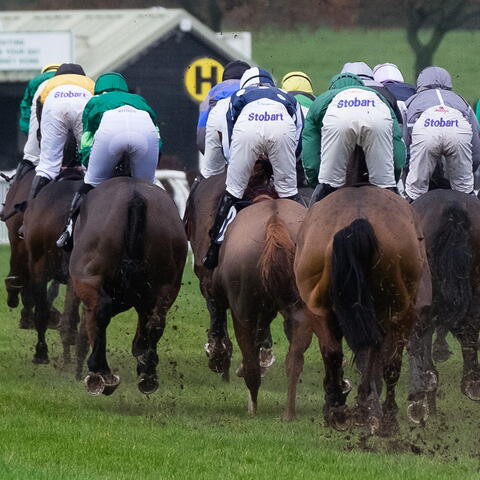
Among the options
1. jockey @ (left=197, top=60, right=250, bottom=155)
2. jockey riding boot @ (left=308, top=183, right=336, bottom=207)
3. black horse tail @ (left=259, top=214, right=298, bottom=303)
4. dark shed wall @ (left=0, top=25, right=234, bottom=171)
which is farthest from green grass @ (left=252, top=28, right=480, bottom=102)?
jockey riding boot @ (left=308, top=183, right=336, bottom=207)

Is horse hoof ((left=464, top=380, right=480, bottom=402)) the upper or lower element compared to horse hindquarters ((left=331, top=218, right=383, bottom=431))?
lower

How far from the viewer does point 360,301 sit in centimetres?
729

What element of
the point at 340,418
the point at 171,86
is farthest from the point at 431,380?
the point at 171,86

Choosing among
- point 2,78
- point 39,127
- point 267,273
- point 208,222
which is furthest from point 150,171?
point 2,78

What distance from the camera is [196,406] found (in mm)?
9672

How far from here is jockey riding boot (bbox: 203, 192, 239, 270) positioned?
30.8 feet

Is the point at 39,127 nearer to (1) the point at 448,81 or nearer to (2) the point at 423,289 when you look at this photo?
(1) the point at 448,81

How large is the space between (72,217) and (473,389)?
9.38ft

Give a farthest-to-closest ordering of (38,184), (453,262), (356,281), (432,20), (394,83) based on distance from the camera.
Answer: (432,20)
(394,83)
(38,184)
(453,262)
(356,281)

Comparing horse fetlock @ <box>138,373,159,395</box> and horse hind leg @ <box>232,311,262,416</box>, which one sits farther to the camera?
horse fetlock @ <box>138,373,159,395</box>

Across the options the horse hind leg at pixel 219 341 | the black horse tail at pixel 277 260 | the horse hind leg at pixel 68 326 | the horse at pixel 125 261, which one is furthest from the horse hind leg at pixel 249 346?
the horse hind leg at pixel 68 326

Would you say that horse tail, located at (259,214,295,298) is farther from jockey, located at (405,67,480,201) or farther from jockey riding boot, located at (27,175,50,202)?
jockey riding boot, located at (27,175,50,202)

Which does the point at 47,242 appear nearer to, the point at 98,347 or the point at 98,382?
the point at 98,347

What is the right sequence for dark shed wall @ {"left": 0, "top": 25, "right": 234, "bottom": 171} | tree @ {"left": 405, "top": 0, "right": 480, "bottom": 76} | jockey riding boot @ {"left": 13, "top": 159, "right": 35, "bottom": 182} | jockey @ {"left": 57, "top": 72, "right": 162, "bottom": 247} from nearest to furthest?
jockey @ {"left": 57, "top": 72, "right": 162, "bottom": 247}
jockey riding boot @ {"left": 13, "top": 159, "right": 35, "bottom": 182}
dark shed wall @ {"left": 0, "top": 25, "right": 234, "bottom": 171}
tree @ {"left": 405, "top": 0, "right": 480, "bottom": 76}
